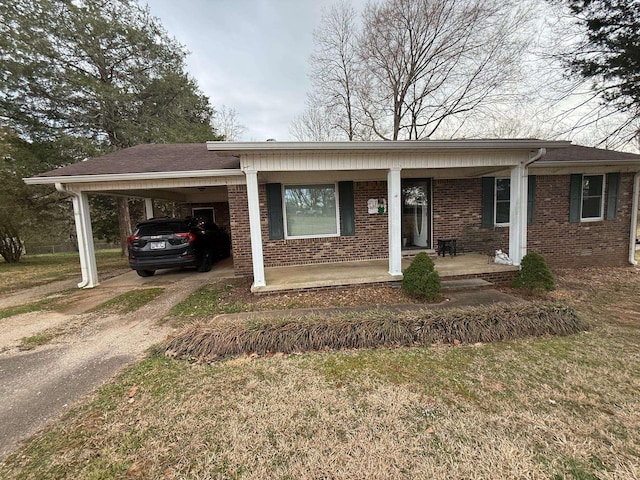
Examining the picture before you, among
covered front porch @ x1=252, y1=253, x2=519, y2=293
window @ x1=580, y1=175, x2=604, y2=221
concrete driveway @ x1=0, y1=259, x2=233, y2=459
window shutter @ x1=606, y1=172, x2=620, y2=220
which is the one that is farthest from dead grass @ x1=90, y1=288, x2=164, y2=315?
window shutter @ x1=606, y1=172, x2=620, y2=220

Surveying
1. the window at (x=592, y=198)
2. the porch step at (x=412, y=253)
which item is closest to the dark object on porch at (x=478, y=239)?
the porch step at (x=412, y=253)

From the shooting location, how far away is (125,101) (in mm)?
11555

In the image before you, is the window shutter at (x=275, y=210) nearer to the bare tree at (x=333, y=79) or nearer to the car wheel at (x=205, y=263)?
the car wheel at (x=205, y=263)

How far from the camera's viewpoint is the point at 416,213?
7602 mm

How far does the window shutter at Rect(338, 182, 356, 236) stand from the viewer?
7.01 meters

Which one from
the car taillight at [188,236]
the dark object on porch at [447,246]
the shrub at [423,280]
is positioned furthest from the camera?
the dark object on porch at [447,246]

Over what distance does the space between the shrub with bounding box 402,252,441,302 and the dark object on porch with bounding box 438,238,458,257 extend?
2.84m

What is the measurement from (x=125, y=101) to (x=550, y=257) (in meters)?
16.6

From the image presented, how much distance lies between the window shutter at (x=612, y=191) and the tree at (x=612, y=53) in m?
1.30

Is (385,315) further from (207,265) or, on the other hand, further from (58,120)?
(58,120)

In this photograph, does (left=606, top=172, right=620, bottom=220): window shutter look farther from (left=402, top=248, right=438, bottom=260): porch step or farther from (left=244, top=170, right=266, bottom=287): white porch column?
(left=244, top=170, right=266, bottom=287): white porch column

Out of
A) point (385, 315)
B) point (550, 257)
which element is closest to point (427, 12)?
point (550, 257)

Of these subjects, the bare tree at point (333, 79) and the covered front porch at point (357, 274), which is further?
the bare tree at point (333, 79)

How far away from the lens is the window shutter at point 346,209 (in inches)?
276
